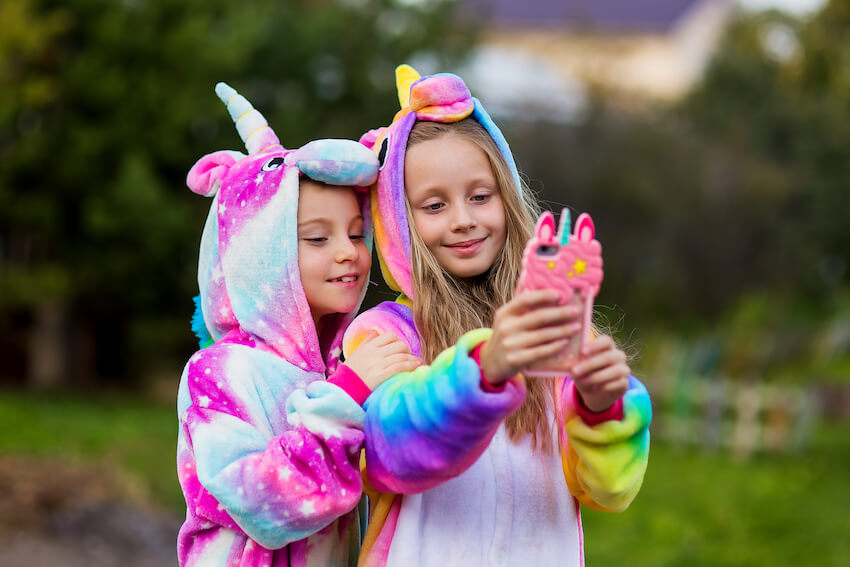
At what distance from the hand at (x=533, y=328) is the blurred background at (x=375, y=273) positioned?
555cm

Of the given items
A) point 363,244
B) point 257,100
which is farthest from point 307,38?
point 363,244

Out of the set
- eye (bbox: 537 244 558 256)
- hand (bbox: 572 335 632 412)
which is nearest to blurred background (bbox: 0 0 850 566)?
hand (bbox: 572 335 632 412)

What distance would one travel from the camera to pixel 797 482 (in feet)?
30.9

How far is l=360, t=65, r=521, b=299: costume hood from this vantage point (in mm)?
2312

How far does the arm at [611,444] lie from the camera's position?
203 centimetres

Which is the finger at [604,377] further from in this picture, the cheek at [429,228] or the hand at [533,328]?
the cheek at [429,228]

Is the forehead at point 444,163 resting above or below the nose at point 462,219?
above

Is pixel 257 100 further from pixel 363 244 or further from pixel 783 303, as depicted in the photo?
pixel 363 244

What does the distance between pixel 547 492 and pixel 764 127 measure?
20.4 metres

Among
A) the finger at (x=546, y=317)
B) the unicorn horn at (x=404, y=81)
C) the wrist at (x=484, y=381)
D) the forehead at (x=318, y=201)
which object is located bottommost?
the wrist at (x=484, y=381)

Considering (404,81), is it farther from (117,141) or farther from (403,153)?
(117,141)

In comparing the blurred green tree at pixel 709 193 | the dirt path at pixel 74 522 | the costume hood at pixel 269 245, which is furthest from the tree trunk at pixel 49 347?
the costume hood at pixel 269 245

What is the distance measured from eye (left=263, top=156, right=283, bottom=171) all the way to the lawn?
536cm

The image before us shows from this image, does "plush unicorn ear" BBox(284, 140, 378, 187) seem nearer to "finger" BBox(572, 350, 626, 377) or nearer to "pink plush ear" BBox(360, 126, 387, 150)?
"pink plush ear" BBox(360, 126, 387, 150)
